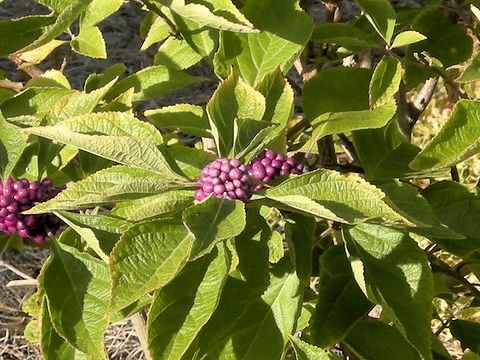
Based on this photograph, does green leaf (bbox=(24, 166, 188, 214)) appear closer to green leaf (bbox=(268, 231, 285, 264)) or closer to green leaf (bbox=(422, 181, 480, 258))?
green leaf (bbox=(268, 231, 285, 264))

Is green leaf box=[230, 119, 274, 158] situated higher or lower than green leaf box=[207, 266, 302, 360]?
higher

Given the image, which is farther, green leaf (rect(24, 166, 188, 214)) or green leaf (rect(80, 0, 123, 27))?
green leaf (rect(80, 0, 123, 27))

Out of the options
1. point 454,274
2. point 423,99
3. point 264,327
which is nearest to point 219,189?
point 264,327

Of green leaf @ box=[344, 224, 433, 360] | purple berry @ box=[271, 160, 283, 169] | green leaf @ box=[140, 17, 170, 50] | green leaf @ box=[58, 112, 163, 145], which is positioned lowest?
green leaf @ box=[344, 224, 433, 360]

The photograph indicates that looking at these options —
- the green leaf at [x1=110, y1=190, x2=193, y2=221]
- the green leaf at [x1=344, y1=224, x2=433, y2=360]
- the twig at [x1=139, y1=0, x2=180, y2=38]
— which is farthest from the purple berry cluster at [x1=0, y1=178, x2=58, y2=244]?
the green leaf at [x1=344, y1=224, x2=433, y2=360]

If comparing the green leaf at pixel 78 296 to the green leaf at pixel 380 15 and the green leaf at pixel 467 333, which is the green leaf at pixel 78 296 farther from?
the green leaf at pixel 467 333
